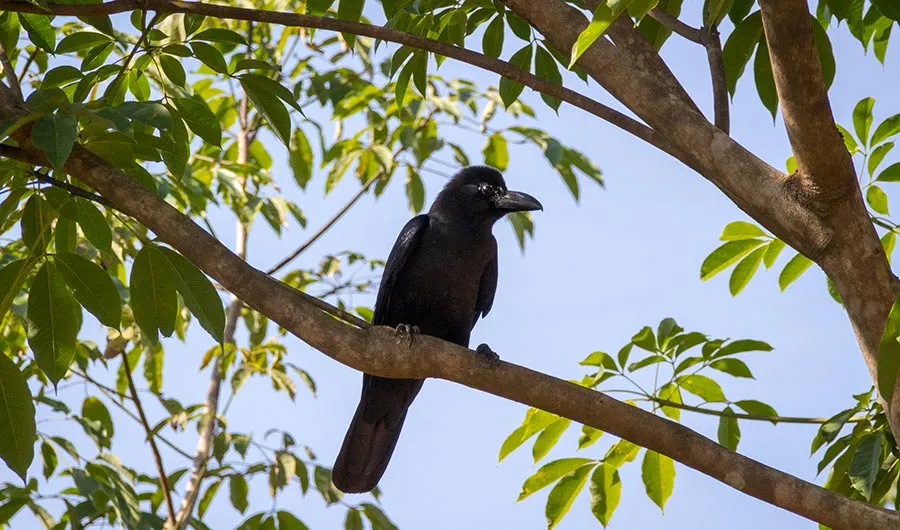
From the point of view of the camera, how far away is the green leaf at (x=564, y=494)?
11.2 feet

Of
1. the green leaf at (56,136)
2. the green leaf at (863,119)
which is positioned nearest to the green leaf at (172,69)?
the green leaf at (56,136)

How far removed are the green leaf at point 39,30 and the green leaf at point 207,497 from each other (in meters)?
2.81

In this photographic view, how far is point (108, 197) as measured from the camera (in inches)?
110

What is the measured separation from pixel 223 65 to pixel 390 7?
581mm

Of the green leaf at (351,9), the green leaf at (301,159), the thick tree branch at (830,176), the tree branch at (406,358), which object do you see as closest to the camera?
the thick tree branch at (830,176)

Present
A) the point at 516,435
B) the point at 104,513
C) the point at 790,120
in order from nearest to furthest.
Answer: the point at 790,120 < the point at 516,435 < the point at 104,513

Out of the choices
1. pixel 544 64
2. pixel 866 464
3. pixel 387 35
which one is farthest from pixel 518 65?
pixel 866 464

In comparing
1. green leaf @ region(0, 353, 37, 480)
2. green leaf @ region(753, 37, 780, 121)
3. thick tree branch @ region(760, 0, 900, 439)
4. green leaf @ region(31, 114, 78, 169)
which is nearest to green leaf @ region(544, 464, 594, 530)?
thick tree branch @ region(760, 0, 900, 439)

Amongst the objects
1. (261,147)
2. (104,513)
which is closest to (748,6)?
(104,513)

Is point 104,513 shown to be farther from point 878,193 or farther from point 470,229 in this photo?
point 878,193

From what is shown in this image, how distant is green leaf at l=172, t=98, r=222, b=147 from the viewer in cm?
305

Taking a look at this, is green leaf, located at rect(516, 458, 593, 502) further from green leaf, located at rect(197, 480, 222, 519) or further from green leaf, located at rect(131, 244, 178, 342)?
green leaf, located at rect(197, 480, 222, 519)

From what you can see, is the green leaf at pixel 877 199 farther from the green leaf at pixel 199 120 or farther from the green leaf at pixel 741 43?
the green leaf at pixel 199 120

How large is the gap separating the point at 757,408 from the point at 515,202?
1963 millimetres
